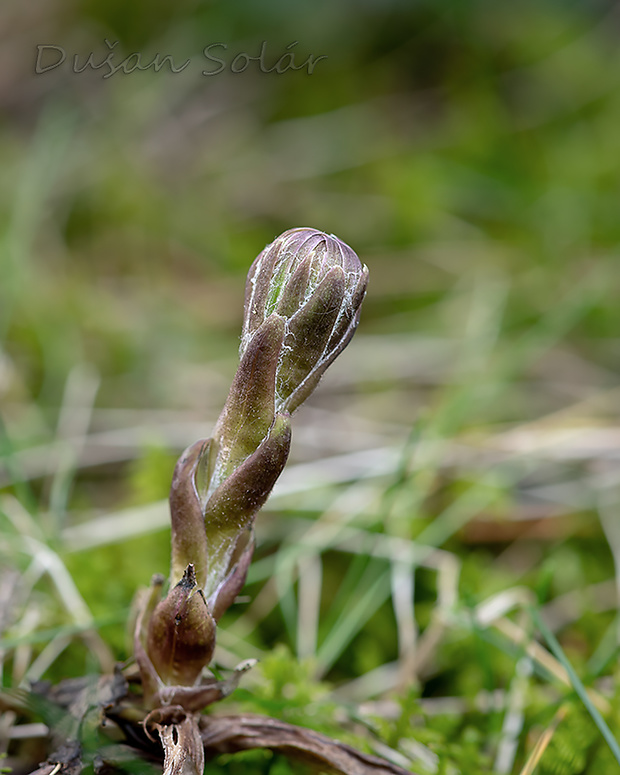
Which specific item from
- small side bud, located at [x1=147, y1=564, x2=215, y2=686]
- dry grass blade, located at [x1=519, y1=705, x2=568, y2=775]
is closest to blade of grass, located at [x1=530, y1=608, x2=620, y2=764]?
dry grass blade, located at [x1=519, y1=705, x2=568, y2=775]

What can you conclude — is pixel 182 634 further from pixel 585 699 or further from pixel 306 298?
pixel 585 699

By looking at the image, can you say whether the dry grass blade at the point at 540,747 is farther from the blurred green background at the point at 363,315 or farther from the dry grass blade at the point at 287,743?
the dry grass blade at the point at 287,743

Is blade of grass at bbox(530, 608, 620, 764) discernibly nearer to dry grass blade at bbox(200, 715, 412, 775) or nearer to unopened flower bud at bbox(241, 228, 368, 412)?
dry grass blade at bbox(200, 715, 412, 775)

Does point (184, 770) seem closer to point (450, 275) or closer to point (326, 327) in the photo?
point (326, 327)

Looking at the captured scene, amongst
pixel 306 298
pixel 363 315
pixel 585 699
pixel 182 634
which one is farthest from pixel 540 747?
pixel 363 315

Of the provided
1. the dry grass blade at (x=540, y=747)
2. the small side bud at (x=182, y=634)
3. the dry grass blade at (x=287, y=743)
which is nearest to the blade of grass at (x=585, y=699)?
the dry grass blade at (x=540, y=747)
